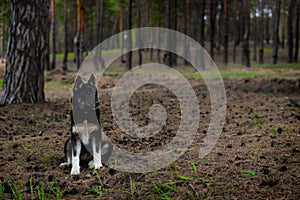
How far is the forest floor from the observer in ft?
13.4

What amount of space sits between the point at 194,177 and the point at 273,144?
81.1 inches

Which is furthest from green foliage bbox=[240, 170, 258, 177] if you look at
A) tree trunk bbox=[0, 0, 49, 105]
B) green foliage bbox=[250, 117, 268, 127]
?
tree trunk bbox=[0, 0, 49, 105]

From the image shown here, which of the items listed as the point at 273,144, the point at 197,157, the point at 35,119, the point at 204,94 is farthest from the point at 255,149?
the point at 204,94

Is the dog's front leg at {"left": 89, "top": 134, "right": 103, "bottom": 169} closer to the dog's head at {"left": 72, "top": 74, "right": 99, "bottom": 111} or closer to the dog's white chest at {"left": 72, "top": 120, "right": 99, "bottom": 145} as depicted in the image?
the dog's white chest at {"left": 72, "top": 120, "right": 99, "bottom": 145}

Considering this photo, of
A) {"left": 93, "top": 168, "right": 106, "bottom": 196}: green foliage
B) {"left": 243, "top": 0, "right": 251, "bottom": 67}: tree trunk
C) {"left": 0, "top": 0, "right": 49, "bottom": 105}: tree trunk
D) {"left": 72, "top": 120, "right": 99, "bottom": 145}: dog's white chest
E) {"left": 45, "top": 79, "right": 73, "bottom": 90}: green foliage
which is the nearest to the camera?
{"left": 93, "top": 168, "right": 106, "bottom": 196}: green foliage

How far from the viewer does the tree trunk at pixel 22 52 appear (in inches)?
405

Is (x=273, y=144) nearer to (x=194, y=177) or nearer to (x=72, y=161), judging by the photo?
(x=194, y=177)

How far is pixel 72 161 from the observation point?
500cm

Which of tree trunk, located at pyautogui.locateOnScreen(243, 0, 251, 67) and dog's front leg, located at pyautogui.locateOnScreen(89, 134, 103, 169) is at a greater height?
tree trunk, located at pyautogui.locateOnScreen(243, 0, 251, 67)

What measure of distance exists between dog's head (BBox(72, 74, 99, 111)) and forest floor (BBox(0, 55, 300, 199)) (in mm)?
909

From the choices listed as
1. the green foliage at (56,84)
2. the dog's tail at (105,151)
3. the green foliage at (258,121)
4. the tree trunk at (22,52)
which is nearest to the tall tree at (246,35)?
the green foliage at (56,84)

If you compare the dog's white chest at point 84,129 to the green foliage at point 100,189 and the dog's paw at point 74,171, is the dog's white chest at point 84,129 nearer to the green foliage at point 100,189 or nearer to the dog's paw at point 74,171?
the dog's paw at point 74,171

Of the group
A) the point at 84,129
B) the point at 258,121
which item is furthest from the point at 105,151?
the point at 258,121

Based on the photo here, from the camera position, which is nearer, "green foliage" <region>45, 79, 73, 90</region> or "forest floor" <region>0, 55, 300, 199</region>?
"forest floor" <region>0, 55, 300, 199</region>
